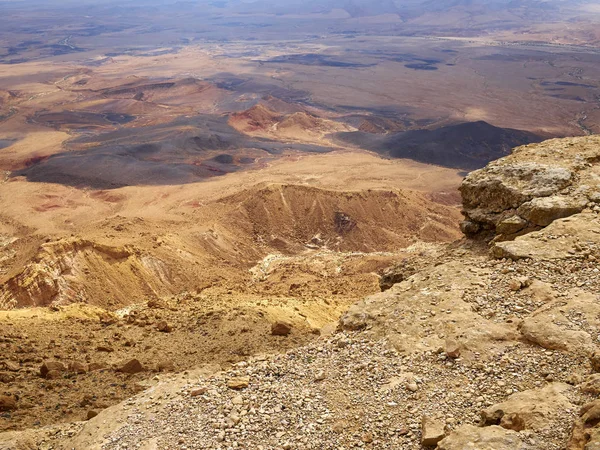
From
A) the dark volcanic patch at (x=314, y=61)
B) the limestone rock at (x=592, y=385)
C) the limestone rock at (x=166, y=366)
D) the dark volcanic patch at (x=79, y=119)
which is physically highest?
the dark volcanic patch at (x=314, y=61)

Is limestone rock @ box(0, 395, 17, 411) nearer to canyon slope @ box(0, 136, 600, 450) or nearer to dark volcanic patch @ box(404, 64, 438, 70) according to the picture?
canyon slope @ box(0, 136, 600, 450)

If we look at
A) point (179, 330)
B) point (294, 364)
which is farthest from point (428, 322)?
point (179, 330)

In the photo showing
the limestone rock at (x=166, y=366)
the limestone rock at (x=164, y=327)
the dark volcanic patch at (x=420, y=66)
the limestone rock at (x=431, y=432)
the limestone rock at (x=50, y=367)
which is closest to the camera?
the limestone rock at (x=431, y=432)

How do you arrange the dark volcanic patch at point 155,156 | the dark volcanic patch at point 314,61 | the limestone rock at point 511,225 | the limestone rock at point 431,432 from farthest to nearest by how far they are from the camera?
the dark volcanic patch at point 314,61 < the dark volcanic patch at point 155,156 < the limestone rock at point 511,225 < the limestone rock at point 431,432

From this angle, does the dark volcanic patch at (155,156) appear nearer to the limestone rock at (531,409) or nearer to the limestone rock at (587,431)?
the limestone rock at (531,409)

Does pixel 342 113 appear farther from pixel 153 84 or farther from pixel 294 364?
pixel 294 364

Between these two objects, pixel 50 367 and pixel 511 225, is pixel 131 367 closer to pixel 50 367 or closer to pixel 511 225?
pixel 50 367

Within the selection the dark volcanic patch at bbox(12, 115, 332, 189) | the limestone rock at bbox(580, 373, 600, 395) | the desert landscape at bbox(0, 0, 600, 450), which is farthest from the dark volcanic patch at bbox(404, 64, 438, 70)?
the limestone rock at bbox(580, 373, 600, 395)

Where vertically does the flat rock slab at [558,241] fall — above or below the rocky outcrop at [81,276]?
above

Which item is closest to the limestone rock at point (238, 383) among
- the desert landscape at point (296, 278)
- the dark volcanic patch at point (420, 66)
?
the desert landscape at point (296, 278)
